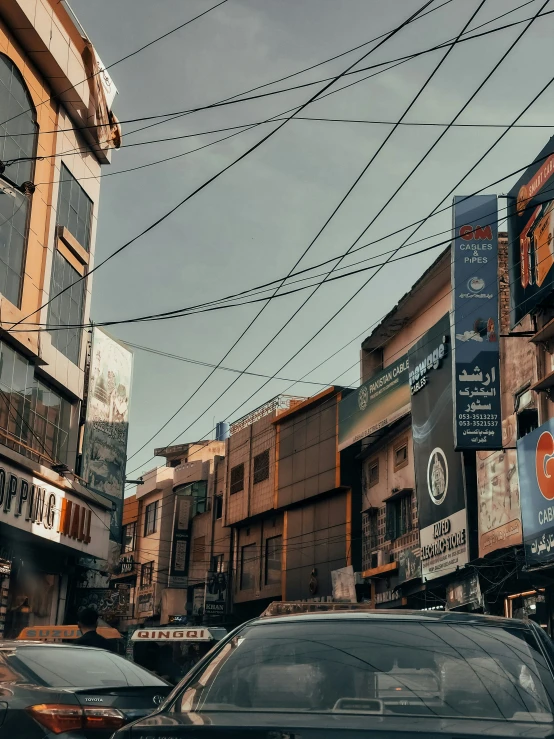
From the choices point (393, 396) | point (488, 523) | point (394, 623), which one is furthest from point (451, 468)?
point (394, 623)

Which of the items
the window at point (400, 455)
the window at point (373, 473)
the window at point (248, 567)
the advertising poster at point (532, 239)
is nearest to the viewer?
the advertising poster at point (532, 239)

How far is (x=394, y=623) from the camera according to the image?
154 inches

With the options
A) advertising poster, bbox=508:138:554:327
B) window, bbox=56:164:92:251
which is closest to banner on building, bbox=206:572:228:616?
window, bbox=56:164:92:251

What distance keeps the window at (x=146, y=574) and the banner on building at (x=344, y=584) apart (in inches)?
908

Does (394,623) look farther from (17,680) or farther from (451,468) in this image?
(451,468)

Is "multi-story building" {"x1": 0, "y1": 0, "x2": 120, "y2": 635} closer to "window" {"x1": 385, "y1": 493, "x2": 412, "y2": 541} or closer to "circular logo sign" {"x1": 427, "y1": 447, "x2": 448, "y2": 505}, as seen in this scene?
"circular logo sign" {"x1": 427, "y1": 447, "x2": 448, "y2": 505}

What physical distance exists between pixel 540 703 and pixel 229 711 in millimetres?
1117

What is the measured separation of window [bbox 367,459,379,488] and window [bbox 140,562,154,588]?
75.8 feet

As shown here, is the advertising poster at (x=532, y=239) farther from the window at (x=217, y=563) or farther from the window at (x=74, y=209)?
the window at (x=217, y=563)

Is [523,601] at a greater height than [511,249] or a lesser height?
lesser

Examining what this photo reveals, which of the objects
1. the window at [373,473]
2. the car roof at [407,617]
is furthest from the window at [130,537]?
the car roof at [407,617]

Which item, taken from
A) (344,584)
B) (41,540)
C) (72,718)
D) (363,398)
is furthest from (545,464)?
(344,584)

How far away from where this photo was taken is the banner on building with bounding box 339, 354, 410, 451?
108 ft

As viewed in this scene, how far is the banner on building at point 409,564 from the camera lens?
3012cm
